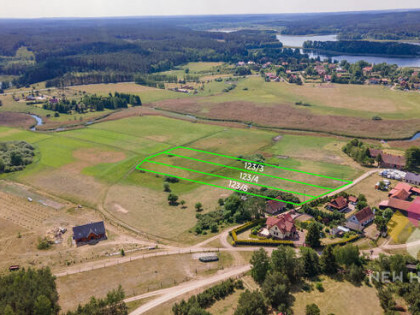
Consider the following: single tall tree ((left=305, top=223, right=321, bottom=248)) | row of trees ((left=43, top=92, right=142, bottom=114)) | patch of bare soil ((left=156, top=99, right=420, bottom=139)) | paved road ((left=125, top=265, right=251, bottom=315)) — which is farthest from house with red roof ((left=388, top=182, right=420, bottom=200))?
row of trees ((left=43, top=92, right=142, bottom=114))

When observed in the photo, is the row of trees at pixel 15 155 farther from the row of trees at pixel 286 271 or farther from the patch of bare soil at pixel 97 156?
the row of trees at pixel 286 271

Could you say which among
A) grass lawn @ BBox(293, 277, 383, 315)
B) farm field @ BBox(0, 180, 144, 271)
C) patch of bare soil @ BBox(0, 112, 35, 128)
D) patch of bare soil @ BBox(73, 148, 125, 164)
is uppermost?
patch of bare soil @ BBox(0, 112, 35, 128)

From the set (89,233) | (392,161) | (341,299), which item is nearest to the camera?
(341,299)

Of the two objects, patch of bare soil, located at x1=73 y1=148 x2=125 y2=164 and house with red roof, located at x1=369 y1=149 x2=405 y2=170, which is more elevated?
house with red roof, located at x1=369 y1=149 x2=405 y2=170

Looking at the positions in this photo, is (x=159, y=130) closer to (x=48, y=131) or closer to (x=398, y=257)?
(x=48, y=131)

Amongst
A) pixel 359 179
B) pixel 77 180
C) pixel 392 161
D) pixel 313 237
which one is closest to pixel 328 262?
pixel 313 237

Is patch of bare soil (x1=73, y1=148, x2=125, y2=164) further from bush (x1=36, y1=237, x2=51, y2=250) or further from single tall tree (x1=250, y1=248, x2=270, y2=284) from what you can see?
single tall tree (x1=250, y1=248, x2=270, y2=284)

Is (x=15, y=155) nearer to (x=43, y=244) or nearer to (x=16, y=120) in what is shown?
(x=43, y=244)
